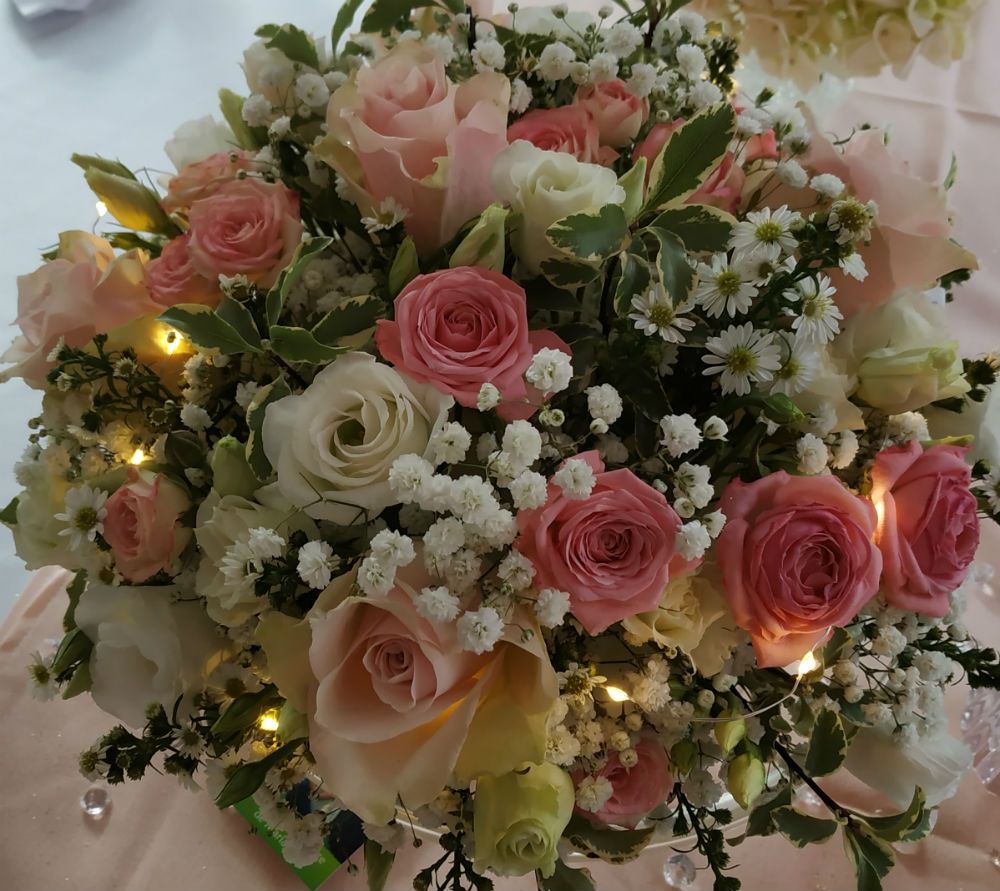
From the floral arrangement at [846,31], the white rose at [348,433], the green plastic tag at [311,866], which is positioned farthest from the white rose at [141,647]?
the floral arrangement at [846,31]

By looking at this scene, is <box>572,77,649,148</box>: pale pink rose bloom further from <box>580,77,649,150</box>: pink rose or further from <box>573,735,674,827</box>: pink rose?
<box>573,735,674,827</box>: pink rose

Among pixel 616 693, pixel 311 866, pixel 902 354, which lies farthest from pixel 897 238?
pixel 311 866

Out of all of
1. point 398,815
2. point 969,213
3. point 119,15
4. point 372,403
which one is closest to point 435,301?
Result: point 372,403

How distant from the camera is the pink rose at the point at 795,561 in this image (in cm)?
41

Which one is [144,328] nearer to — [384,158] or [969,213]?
[384,158]

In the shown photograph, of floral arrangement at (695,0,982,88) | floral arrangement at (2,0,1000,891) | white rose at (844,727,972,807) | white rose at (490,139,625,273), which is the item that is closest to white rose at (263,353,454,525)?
floral arrangement at (2,0,1000,891)

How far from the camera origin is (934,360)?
0.45 metres

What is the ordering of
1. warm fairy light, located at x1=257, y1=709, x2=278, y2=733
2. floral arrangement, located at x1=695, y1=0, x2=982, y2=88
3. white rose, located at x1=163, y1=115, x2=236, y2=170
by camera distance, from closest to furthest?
warm fairy light, located at x1=257, y1=709, x2=278, y2=733 → white rose, located at x1=163, y1=115, x2=236, y2=170 → floral arrangement, located at x1=695, y1=0, x2=982, y2=88

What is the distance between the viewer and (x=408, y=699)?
15.8 inches

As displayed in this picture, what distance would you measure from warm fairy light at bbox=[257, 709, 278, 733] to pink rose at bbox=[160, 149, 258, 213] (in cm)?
31

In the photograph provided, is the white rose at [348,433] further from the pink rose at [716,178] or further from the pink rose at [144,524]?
the pink rose at [716,178]

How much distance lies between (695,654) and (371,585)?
0.18 m

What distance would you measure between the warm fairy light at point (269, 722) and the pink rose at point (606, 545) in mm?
189

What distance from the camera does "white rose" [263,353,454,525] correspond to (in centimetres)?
39
